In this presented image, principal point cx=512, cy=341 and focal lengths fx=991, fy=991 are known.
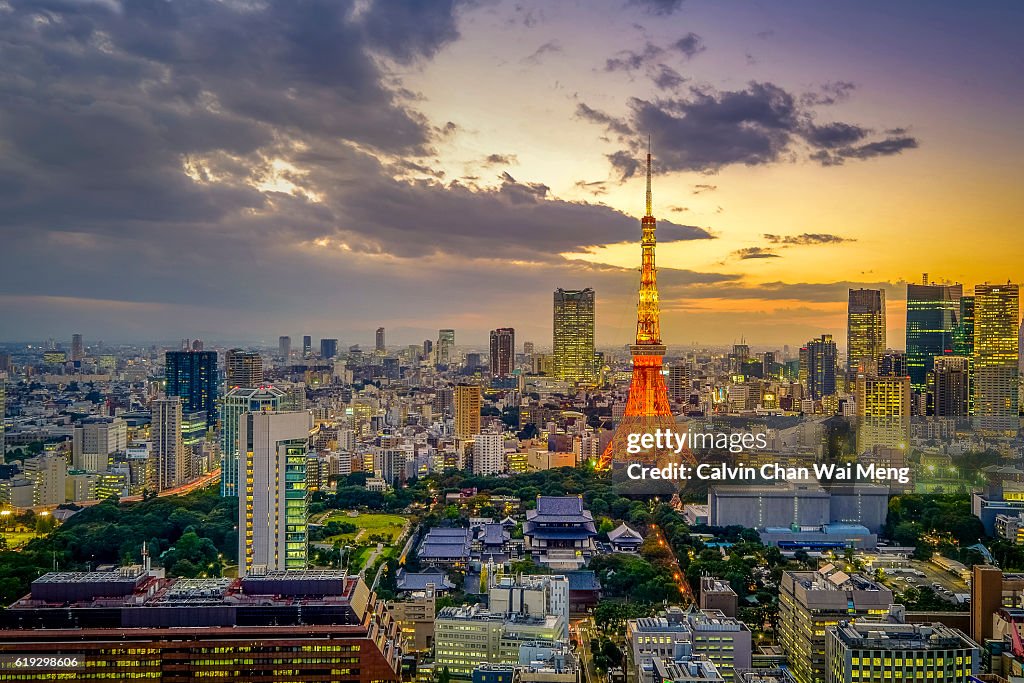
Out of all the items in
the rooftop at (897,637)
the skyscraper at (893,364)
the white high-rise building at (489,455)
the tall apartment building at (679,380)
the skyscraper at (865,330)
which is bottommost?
the white high-rise building at (489,455)

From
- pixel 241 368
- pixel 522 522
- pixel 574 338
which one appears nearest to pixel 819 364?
pixel 574 338

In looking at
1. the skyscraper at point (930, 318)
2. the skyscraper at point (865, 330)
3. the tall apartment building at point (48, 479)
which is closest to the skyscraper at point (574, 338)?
the skyscraper at point (865, 330)

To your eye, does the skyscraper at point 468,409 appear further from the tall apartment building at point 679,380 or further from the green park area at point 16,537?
the green park area at point 16,537

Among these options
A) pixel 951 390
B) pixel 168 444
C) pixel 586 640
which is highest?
pixel 951 390

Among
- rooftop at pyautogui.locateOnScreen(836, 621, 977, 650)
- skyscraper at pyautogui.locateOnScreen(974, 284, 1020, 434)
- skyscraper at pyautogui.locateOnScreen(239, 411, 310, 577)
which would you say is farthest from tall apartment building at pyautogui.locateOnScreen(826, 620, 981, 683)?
skyscraper at pyautogui.locateOnScreen(974, 284, 1020, 434)

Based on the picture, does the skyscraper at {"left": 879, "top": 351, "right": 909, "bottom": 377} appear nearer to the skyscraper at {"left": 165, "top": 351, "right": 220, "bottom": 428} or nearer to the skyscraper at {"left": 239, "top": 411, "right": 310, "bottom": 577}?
the skyscraper at {"left": 165, "top": 351, "right": 220, "bottom": 428}

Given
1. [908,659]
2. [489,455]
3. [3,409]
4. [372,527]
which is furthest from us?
[489,455]

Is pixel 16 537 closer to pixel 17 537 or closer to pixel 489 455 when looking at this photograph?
pixel 17 537

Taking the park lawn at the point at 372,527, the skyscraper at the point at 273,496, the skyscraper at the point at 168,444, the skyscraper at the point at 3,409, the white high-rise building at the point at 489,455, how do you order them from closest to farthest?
1. the skyscraper at the point at 273,496
2. the park lawn at the point at 372,527
3. the skyscraper at the point at 3,409
4. the skyscraper at the point at 168,444
5. the white high-rise building at the point at 489,455
